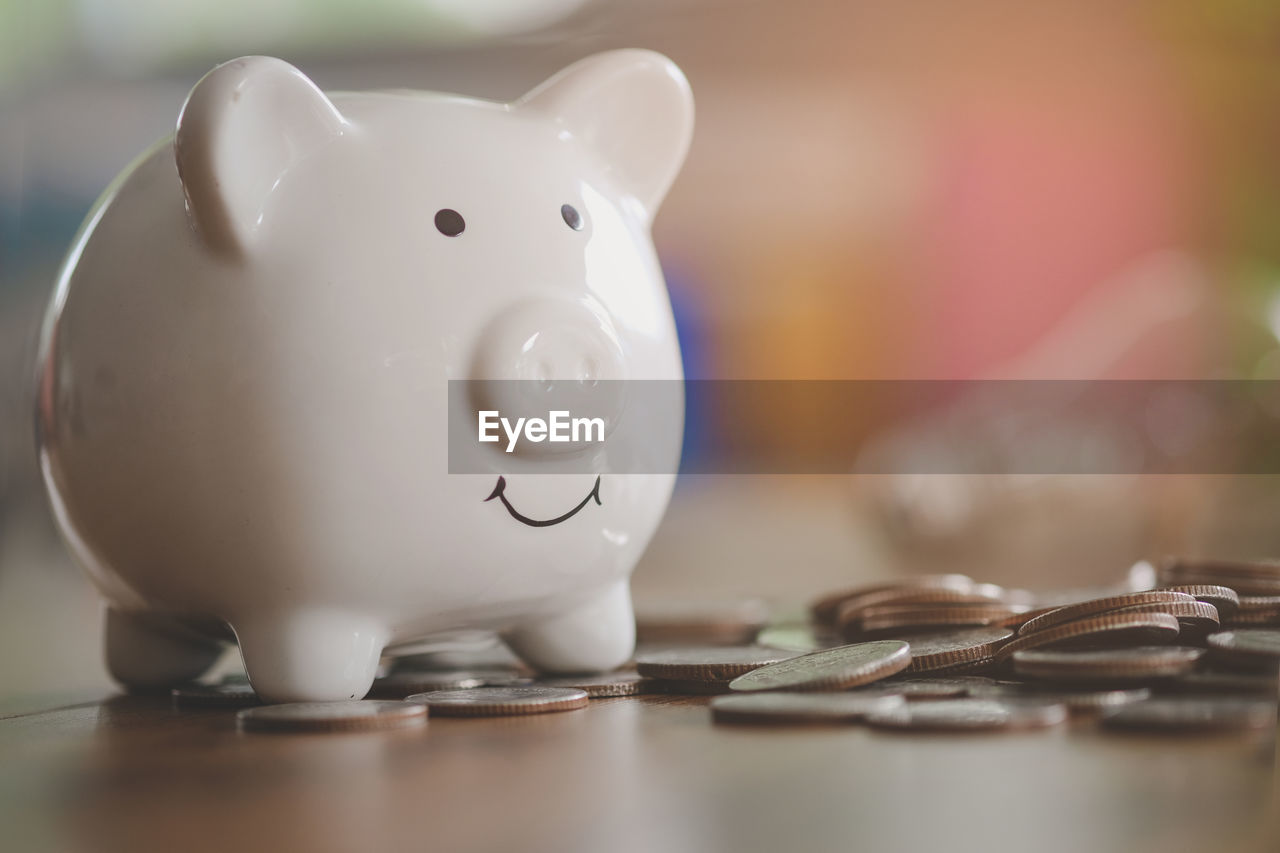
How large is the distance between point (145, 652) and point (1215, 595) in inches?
38.4

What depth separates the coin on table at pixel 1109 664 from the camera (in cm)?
82

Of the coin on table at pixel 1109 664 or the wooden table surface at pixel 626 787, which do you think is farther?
the coin on table at pixel 1109 664

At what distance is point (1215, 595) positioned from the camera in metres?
0.98

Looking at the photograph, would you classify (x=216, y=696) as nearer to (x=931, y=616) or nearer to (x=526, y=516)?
(x=526, y=516)

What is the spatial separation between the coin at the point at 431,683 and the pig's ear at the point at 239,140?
1.30 feet

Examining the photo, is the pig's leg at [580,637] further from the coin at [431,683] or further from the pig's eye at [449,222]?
the pig's eye at [449,222]

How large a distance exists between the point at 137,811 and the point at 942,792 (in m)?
0.42

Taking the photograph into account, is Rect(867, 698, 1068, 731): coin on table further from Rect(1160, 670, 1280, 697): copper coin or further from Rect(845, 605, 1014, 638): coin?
Rect(845, 605, 1014, 638): coin

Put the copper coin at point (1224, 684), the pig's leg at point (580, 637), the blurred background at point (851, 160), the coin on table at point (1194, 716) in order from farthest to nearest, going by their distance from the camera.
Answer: the blurred background at point (851, 160), the pig's leg at point (580, 637), the copper coin at point (1224, 684), the coin on table at point (1194, 716)

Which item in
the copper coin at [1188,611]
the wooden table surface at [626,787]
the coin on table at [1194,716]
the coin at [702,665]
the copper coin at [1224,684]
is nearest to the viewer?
the wooden table surface at [626,787]

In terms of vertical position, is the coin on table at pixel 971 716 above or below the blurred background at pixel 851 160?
below

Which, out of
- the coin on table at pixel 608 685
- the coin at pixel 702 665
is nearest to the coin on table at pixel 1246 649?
the coin at pixel 702 665

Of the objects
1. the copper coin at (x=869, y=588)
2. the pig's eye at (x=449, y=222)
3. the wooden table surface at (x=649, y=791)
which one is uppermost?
the pig's eye at (x=449, y=222)

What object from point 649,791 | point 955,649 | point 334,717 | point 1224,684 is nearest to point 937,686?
point 955,649
